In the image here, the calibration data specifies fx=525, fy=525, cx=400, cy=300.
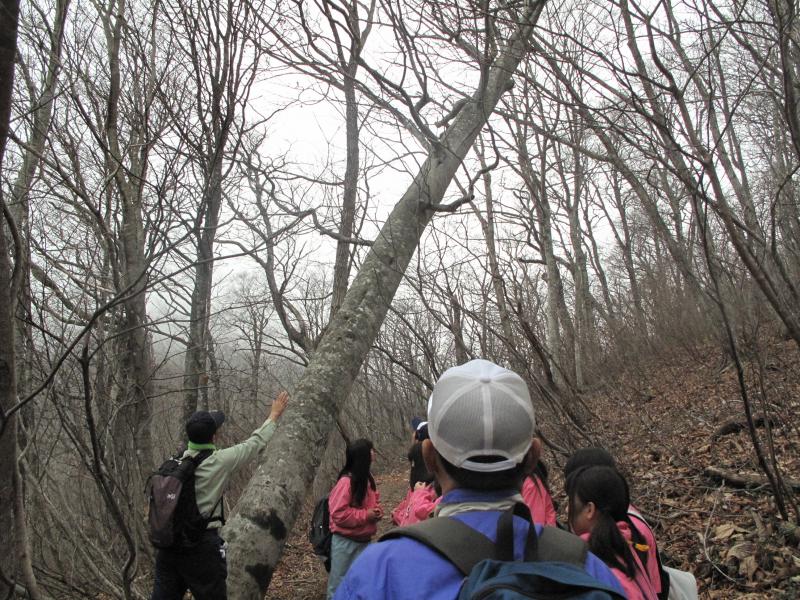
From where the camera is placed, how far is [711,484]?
434 centimetres

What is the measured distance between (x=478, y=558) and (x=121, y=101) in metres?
3.41

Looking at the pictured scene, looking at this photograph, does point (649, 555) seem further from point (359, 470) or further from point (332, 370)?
point (359, 470)

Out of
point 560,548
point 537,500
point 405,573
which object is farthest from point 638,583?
point 405,573

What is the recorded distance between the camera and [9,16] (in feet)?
3.73

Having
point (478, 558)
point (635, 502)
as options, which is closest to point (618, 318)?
point (635, 502)

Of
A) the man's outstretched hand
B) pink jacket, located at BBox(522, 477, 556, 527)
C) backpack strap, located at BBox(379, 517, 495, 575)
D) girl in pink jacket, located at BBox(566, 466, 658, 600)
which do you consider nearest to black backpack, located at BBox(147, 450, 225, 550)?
the man's outstretched hand

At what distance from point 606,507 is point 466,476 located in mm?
1275

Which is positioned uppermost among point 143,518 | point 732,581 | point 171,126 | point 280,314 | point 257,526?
point 171,126

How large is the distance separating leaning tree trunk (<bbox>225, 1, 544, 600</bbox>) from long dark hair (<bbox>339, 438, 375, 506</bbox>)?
3.75 ft

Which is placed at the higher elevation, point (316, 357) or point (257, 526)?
point (316, 357)

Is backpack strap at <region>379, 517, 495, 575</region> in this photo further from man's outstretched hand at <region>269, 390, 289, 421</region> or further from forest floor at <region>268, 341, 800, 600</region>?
forest floor at <region>268, 341, 800, 600</region>

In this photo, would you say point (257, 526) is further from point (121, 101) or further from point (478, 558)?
point (121, 101)

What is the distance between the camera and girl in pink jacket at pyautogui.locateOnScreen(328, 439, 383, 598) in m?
3.96

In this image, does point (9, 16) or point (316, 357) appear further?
point (316, 357)
